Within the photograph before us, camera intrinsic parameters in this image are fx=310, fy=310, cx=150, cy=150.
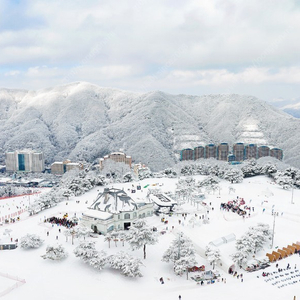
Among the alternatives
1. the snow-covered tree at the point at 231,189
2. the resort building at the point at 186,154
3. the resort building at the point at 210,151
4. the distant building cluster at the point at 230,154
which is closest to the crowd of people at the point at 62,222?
the snow-covered tree at the point at 231,189

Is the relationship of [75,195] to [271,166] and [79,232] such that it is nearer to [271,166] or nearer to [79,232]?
[79,232]

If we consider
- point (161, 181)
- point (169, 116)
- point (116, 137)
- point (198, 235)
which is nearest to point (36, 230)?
point (198, 235)

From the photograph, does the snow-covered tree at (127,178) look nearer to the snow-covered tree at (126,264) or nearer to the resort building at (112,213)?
the resort building at (112,213)

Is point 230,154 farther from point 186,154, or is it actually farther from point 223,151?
point 186,154

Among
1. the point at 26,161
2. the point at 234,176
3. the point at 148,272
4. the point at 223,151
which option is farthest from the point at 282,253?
the point at 26,161

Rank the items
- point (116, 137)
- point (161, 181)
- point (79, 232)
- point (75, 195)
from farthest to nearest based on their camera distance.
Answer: point (116, 137), point (161, 181), point (75, 195), point (79, 232)

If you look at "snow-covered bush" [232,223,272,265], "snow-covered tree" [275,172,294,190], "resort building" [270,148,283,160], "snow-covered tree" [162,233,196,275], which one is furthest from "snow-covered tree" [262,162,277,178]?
"snow-covered tree" [162,233,196,275]

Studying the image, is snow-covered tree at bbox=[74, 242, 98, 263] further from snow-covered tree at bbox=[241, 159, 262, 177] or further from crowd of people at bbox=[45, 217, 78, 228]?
snow-covered tree at bbox=[241, 159, 262, 177]
